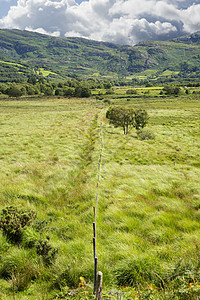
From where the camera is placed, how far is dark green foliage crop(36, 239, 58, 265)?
446 centimetres

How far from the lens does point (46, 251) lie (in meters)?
4.65

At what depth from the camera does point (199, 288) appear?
2920 millimetres

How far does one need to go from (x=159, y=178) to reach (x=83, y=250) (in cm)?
849

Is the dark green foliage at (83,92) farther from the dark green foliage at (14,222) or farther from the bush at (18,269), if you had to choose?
the bush at (18,269)

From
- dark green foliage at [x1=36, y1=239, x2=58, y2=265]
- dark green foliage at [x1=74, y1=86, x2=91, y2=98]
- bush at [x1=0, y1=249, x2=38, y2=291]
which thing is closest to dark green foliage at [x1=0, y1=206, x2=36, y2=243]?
bush at [x1=0, y1=249, x2=38, y2=291]

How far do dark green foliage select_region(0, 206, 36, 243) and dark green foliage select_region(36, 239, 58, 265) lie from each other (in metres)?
1.00

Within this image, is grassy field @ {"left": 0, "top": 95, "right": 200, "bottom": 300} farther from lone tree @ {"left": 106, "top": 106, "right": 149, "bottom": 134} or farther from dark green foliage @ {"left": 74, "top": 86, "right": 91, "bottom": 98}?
dark green foliage @ {"left": 74, "top": 86, "right": 91, "bottom": 98}

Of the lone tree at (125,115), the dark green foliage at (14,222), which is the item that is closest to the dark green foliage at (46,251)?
the dark green foliage at (14,222)

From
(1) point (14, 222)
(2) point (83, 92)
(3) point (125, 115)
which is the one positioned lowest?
(1) point (14, 222)

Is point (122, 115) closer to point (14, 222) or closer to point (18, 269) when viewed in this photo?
point (14, 222)

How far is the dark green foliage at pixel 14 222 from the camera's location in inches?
209

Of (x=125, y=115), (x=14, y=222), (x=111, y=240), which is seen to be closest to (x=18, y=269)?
(x=14, y=222)

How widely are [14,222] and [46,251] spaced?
161 cm

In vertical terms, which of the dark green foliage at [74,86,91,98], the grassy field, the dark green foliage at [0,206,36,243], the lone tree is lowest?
the grassy field
